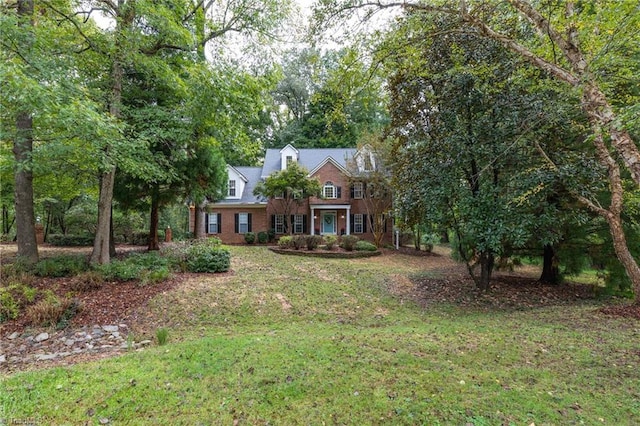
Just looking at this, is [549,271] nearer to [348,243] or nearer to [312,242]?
[348,243]

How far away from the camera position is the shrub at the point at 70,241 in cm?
1622

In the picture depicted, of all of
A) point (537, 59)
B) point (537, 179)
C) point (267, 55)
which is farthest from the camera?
point (267, 55)

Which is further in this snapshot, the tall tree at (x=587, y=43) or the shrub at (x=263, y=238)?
the shrub at (x=263, y=238)

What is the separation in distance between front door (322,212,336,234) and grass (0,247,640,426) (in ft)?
51.7

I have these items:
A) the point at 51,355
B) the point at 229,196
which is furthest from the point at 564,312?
the point at 229,196

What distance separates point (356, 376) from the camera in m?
3.63

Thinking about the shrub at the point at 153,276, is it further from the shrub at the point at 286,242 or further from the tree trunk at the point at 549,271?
the tree trunk at the point at 549,271

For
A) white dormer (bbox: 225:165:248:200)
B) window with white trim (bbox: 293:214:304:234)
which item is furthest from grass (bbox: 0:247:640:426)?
white dormer (bbox: 225:165:248:200)

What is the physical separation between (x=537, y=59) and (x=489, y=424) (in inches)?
220

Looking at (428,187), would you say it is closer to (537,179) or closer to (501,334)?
(537,179)

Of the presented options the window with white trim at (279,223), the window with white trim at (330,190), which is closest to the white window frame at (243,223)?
the window with white trim at (279,223)

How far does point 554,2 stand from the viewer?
5.38 m

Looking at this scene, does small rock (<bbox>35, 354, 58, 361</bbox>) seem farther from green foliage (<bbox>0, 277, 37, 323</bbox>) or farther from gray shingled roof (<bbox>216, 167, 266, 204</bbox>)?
gray shingled roof (<bbox>216, 167, 266, 204</bbox>)

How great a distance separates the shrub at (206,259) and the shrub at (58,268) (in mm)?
2683
